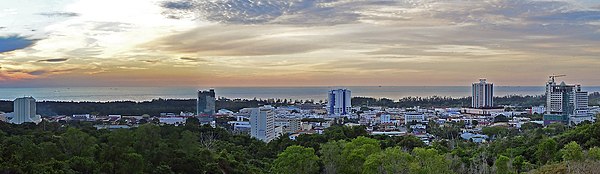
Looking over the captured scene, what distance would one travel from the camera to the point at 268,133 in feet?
103

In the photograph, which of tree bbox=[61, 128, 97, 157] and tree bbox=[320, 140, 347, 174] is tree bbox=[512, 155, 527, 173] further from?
tree bbox=[61, 128, 97, 157]

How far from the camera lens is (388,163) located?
10.5 metres

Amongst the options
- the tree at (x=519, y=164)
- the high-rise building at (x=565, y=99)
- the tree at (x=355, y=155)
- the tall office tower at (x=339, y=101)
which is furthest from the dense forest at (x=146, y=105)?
the tree at (x=519, y=164)

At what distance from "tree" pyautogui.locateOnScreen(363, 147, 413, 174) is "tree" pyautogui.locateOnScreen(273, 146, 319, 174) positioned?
1.64m

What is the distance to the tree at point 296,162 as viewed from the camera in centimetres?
1183

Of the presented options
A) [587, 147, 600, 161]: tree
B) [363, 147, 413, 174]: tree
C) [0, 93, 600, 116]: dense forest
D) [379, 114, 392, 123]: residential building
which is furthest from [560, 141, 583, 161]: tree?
[0, 93, 600, 116]: dense forest

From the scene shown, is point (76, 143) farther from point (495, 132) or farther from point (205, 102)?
point (205, 102)

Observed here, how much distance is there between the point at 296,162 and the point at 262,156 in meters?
5.88

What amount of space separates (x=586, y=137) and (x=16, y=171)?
14.5 meters

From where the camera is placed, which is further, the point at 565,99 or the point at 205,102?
the point at 205,102

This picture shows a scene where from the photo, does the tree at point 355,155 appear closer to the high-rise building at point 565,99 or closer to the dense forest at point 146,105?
the dense forest at point 146,105

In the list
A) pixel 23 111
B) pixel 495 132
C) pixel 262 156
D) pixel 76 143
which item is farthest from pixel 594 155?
pixel 23 111

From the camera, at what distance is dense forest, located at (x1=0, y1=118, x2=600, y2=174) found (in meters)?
10.4

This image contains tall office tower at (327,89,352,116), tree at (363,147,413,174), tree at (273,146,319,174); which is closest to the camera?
tree at (363,147,413,174)
